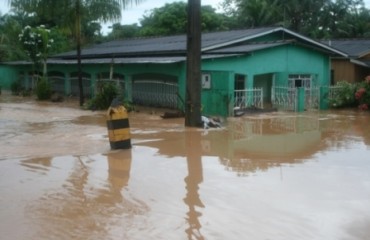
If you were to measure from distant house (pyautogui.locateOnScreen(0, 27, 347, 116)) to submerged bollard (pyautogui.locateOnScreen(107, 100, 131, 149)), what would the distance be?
7.86 metres

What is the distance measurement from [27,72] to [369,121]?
25.2m

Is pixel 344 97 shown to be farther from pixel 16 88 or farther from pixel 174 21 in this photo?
pixel 174 21

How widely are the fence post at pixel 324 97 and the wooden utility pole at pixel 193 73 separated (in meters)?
9.18

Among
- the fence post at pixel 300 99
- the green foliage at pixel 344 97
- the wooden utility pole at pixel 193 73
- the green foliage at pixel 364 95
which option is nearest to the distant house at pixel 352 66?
the green foliage at pixel 344 97

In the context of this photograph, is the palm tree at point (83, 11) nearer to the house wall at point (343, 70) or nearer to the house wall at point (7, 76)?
the house wall at point (343, 70)

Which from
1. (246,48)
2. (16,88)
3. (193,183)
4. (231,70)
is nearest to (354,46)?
(246,48)

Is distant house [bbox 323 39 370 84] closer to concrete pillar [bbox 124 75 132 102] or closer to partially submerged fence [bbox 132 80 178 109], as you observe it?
partially submerged fence [bbox 132 80 178 109]

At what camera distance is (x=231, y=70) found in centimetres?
2066

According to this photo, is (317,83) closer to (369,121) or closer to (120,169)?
(369,121)

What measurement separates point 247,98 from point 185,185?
13.4m

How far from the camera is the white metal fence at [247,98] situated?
20.0 m

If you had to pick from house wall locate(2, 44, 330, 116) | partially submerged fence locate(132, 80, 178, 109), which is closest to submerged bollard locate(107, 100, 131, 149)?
house wall locate(2, 44, 330, 116)

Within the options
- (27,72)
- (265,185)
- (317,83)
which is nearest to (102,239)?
(265,185)

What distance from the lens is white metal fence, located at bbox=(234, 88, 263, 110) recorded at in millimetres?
20022
